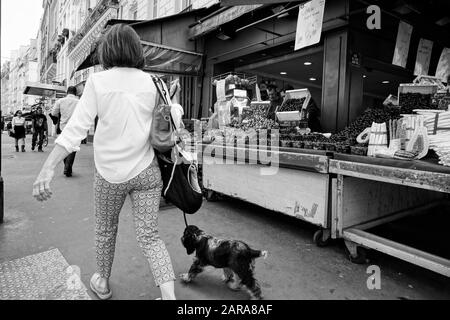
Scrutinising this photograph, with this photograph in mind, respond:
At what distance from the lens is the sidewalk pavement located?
252cm

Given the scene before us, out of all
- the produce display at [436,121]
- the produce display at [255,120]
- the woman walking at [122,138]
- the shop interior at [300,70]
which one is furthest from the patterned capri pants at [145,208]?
the shop interior at [300,70]

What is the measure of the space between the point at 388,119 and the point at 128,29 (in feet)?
8.65

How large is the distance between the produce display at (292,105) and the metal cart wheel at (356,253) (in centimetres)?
221

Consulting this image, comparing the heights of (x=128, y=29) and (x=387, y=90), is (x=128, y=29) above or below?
below

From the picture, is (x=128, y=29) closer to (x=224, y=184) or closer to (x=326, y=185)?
(x=326, y=185)

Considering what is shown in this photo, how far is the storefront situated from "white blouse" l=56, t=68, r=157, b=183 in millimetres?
2001

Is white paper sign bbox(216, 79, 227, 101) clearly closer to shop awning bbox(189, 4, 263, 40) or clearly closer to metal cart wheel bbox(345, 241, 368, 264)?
shop awning bbox(189, 4, 263, 40)

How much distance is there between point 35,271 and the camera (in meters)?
2.79

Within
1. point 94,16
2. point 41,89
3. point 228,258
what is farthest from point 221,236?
point 41,89

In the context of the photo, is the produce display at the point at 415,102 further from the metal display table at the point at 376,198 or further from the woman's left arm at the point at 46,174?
the woman's left arm at the point at 46,174

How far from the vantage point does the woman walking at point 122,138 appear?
6.33 ft
